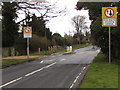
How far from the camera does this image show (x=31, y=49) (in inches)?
1826

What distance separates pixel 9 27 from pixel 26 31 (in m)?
8.26

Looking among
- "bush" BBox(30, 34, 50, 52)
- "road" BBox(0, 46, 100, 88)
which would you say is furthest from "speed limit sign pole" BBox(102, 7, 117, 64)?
"bush" BBox(30, 34, 50, 52)

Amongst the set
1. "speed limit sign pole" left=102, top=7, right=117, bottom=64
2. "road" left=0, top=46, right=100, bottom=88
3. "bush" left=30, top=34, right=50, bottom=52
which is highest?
"speed limit sign pole" left=102, top=7, right=117, bottom=64

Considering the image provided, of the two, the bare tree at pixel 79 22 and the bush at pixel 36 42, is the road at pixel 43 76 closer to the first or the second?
the bush at pixel 36 42

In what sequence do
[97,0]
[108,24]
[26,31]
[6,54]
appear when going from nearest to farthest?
[108,24]
[97,0]
[26,31]
[6,54]

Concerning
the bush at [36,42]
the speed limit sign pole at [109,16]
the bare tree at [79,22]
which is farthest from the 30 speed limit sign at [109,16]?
the bare tree at [79,22]

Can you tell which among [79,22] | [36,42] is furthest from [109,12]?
[79,22]

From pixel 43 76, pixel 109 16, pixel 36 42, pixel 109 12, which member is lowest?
pixel 43 76

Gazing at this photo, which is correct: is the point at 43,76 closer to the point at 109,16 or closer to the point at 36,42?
the point at 109,16

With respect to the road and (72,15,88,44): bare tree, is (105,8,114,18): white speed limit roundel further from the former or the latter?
(72,15,88,44): bare tree

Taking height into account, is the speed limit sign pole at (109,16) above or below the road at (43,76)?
above

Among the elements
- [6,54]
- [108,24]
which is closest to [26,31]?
[6,54]

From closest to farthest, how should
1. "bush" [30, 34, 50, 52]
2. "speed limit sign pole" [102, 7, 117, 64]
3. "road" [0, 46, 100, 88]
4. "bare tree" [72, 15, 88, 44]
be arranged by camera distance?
1. "road" [0, 46, 100, 88]
2. "speed limit sign pole" [102, 7, 117, 64]
3. "bush" [30, 34, 50, 52]
4. "bare tree" [72, 15, 88, 44]

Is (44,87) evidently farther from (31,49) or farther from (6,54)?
(31,49)
